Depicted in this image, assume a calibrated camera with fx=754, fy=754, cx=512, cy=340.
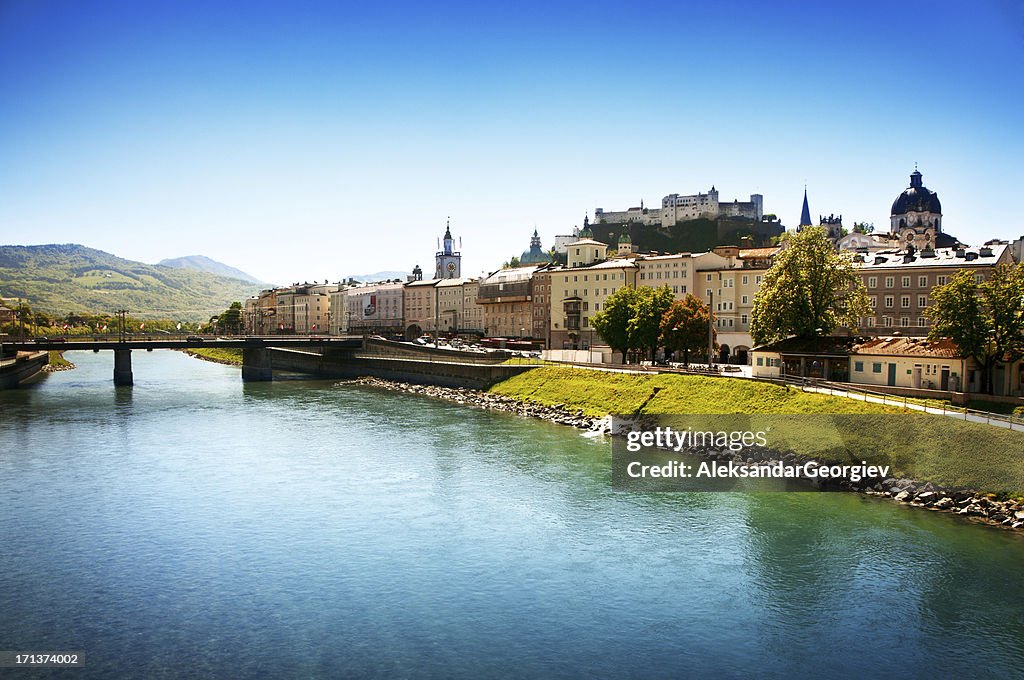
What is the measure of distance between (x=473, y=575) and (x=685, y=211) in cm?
17037

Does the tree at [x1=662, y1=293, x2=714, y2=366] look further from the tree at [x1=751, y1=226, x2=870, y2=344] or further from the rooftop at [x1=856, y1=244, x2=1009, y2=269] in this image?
the rooftop at [x1=856, y1=244, x2=1009, y2=269]

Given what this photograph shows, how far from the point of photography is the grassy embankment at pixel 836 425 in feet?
114

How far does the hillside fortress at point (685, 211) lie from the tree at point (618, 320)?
11181cm

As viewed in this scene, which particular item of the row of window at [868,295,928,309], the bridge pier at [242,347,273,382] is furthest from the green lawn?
the row of window at [868,295,928,309]

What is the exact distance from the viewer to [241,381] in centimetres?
10738

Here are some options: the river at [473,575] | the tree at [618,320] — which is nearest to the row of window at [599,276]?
the tree at [618,320]

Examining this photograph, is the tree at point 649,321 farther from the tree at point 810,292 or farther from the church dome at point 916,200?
the church dome at point 916,200

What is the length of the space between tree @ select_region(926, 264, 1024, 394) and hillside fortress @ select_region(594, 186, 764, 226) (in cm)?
13990

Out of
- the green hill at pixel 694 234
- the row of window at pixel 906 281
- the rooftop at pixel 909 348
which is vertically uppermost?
the green hill at pixel 694 234

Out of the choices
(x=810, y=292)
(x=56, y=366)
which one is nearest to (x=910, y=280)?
(x=810, y=292)

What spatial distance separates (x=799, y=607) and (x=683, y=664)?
6.09 m

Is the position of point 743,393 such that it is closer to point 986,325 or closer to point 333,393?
point 986,325

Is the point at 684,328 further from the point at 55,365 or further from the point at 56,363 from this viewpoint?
the point at 56,363

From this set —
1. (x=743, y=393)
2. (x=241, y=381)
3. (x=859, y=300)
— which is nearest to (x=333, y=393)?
(x=241, y=381)
